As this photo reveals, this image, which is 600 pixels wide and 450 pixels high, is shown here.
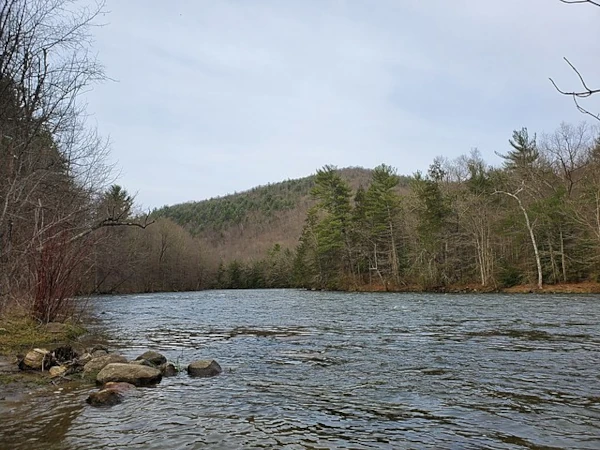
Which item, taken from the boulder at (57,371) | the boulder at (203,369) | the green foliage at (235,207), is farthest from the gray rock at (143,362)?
the green foliage at (235,207)

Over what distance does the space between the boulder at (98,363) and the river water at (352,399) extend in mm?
1029

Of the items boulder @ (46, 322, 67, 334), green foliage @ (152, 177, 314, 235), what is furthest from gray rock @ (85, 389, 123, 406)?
green foliage @ (152, 177, 314, 235)

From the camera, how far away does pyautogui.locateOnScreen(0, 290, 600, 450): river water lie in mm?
5898

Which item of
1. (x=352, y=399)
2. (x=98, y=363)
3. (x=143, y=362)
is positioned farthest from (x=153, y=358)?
(x=352, y=399)

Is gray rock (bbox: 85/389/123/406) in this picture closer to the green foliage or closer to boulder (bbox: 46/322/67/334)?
boulder (bbox: 46/322/67/334)

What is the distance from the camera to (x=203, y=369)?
968 centimetres

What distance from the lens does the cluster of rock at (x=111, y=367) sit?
876 cm

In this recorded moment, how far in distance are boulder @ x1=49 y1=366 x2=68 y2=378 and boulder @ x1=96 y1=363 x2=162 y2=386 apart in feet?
2.99

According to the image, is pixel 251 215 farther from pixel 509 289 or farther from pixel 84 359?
pixel 84 359

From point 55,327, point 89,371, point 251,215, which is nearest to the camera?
point 89,371

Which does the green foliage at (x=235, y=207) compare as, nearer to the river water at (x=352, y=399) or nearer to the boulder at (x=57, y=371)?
the river water at (x=352, y=399)

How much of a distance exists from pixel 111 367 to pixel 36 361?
6.36ft

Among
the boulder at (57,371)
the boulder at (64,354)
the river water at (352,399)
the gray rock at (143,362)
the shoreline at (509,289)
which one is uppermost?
the shoreline at (509,289)

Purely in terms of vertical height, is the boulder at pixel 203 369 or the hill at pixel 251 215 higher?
the hill at pixel 251 215
